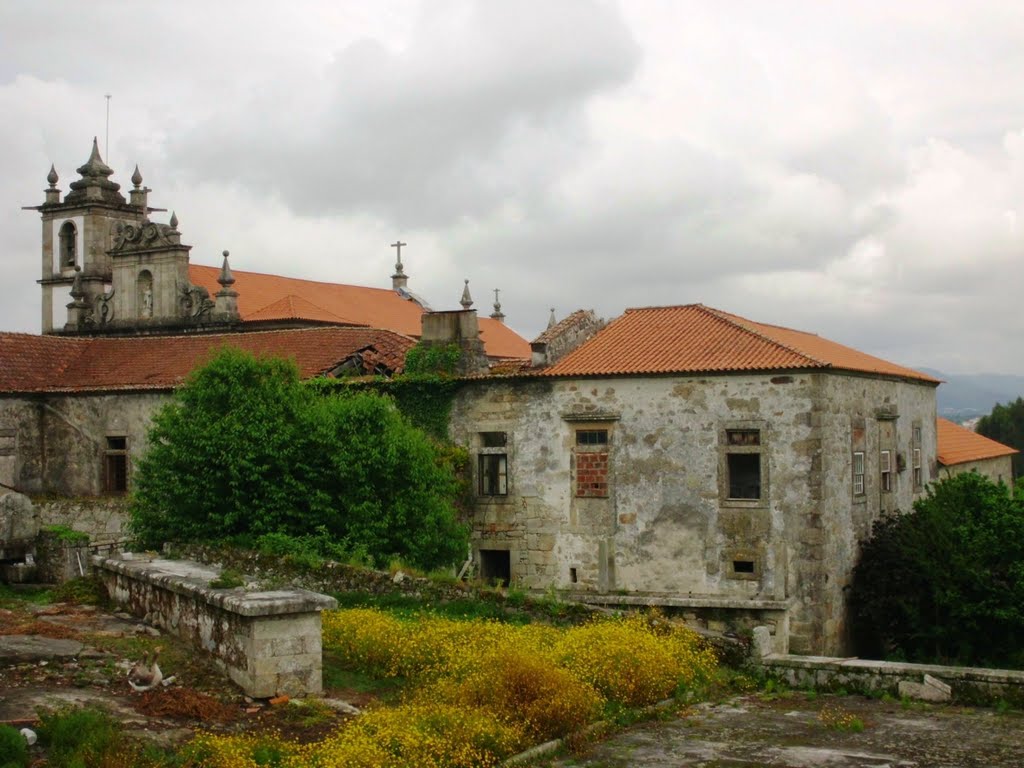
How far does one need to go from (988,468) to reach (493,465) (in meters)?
21.3

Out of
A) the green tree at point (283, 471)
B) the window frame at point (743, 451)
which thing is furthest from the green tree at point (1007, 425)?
the green tree at point (283, 471)

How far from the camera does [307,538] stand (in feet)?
72.3

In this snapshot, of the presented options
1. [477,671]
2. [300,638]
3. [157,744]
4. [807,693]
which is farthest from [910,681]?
[157,744]

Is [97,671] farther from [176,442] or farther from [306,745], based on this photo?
[176,442]

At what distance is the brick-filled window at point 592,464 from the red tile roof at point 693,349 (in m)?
1.40

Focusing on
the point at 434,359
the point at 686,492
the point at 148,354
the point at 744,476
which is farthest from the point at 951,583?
the point at 148,354

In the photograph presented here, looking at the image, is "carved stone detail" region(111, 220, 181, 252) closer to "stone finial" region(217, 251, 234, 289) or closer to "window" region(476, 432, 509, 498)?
"stone finial" region(217, 251, 234, 289)

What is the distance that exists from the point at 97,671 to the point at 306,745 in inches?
127

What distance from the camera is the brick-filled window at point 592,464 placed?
2655 cm

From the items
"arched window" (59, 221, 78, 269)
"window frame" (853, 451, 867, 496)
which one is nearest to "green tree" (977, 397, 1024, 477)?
"window frame" (853, 451, 867, 496)

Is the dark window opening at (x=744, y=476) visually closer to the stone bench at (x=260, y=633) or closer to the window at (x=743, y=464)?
the window at (x=743, y=464)

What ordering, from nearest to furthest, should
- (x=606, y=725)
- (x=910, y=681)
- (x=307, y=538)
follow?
(x=606, y=725) → (x=910, y=681) → (x=307, y=538)

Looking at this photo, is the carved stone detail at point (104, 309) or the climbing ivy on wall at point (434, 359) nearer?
the climbing ivy on wall at point (434, 359)

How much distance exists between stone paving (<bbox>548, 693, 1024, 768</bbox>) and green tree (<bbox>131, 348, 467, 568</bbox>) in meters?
10.6
